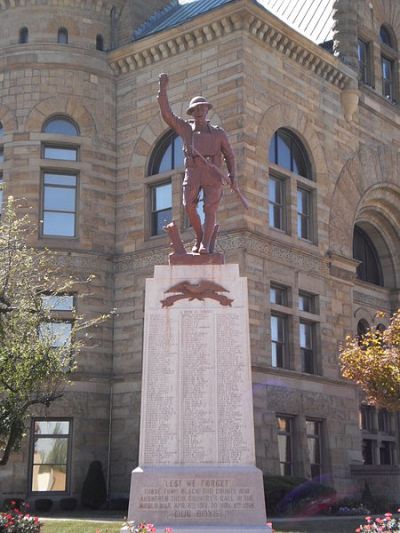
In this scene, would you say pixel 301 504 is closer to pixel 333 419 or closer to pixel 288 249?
pixel 333 419

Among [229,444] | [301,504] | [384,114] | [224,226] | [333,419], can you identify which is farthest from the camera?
[384,114]

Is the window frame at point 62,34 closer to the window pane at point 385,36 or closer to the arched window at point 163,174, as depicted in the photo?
the arched window at point 163,174

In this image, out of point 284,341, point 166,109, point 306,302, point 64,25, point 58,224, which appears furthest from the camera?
point 64,25

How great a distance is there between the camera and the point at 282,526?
19.2 meters

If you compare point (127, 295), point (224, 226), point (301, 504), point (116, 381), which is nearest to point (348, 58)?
point (224, 226)

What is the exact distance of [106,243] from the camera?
102 ft

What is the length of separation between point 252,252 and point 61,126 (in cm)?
898

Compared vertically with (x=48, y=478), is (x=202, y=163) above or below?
above

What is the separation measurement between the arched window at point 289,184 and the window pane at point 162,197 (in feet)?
11.5

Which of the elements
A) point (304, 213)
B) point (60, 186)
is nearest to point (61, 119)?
point (60, 186)

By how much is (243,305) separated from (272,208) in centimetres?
1720

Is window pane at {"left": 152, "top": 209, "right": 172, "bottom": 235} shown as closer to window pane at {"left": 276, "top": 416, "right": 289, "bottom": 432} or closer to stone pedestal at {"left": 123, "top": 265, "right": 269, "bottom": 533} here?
window pane at {"left": 276, "top": 416, "right": 289, "bottom": 432}

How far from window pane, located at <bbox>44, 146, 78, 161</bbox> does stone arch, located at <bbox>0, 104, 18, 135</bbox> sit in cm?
137

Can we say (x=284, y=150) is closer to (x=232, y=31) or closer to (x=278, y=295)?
(x=232, y=31)
